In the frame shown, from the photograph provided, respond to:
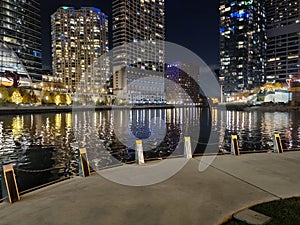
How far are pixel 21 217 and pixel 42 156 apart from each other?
1423 cm

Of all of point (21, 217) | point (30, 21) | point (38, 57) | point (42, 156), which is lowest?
point (42, 156)

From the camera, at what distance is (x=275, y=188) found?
7.68 meters

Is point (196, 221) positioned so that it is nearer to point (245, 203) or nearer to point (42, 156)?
point (245, 203)

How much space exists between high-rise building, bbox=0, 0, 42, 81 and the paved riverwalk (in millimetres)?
134102

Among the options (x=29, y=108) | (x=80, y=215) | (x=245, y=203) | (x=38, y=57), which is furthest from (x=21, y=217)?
(x=38, y=57)

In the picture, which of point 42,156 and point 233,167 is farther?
point 42,156

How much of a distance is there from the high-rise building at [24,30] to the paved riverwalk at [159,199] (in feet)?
440

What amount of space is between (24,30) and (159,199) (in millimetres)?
155252

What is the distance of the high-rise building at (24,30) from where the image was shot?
406ft

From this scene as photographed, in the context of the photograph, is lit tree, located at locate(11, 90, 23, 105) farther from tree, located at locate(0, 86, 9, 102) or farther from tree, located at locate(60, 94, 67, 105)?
tree, located at locate(60, 94, 67, 105)

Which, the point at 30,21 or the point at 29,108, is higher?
the point at 30,21

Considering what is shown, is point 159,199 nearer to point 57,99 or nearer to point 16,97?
point 16,97

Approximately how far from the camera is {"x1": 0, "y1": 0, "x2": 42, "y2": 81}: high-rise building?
123625 millimetres

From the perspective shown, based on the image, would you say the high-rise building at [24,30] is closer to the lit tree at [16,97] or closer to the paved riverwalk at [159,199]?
the lit tree at [16,97]
